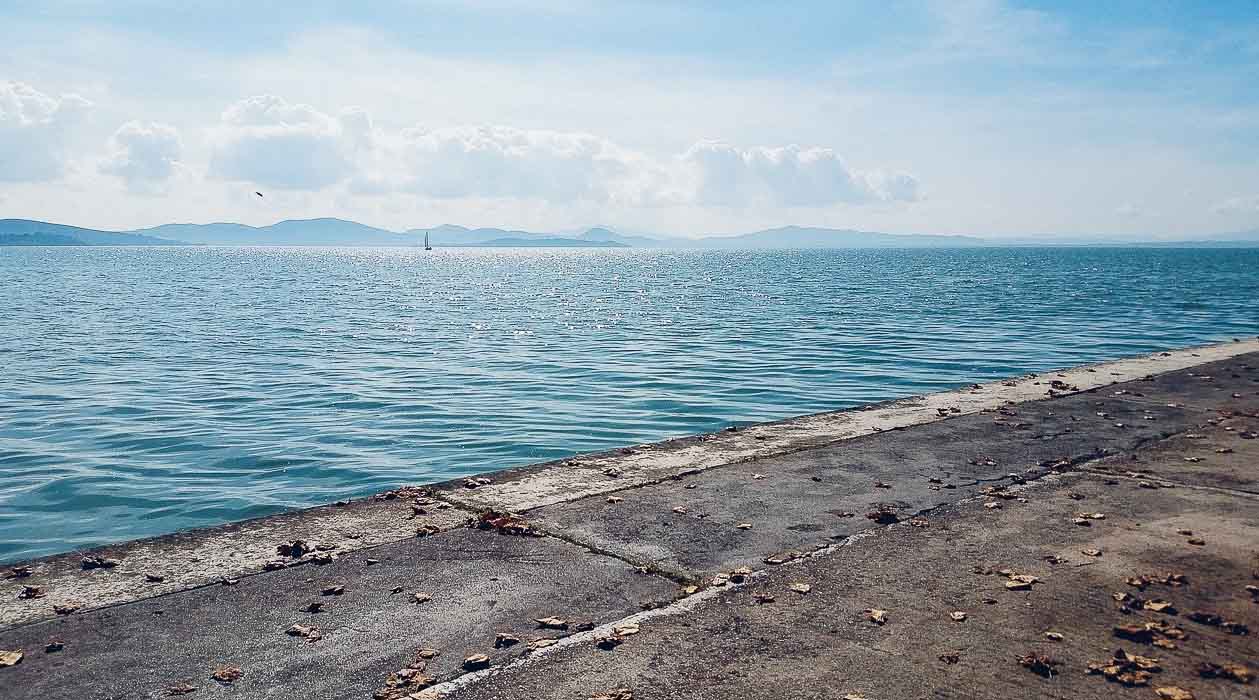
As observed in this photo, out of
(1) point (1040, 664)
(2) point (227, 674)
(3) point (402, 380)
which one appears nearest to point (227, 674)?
(2) point (227, 674)

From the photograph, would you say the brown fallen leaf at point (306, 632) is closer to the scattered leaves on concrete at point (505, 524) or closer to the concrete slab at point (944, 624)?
the concrete slab at point (944, 624)

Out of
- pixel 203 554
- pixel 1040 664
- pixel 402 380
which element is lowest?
pixel 402 380

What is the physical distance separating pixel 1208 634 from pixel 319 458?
13178 mm

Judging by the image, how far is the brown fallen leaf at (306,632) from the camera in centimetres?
539

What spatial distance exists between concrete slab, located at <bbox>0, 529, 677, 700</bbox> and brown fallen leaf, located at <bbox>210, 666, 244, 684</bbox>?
0.14 ft

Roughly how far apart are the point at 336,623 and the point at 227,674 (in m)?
0.80

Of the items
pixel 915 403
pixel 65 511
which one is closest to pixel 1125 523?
pixel 915 403

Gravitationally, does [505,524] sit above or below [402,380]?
above

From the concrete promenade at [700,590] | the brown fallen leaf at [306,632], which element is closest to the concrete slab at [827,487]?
the concrete promenade at [700,590]

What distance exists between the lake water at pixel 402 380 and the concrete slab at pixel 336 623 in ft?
20.5

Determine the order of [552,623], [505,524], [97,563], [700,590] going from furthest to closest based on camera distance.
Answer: [505,524], [97,563], [700,590], [552,623]

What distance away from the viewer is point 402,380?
24016mm

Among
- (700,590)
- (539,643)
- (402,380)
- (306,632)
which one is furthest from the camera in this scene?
(402,380)

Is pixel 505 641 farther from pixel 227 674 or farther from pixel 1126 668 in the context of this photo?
pixel 1126 668
